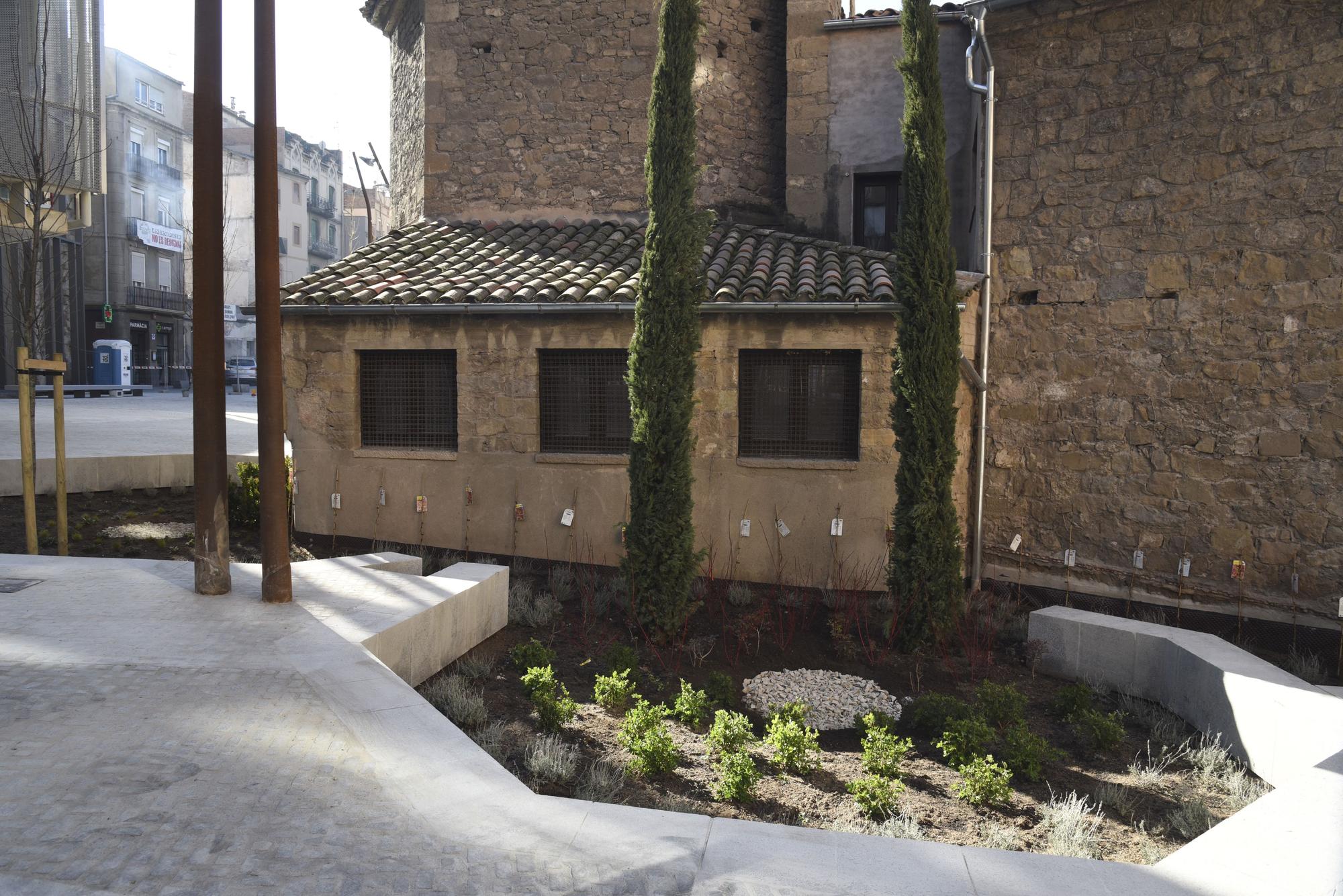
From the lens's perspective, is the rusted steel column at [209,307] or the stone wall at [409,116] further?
the stone wall at [409,116]

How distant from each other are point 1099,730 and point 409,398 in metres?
7.73

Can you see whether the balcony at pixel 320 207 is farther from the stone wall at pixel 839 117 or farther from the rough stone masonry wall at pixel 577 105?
the stone wall at pixel 839 117

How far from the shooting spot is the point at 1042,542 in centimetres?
987

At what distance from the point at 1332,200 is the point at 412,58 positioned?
37.6ft

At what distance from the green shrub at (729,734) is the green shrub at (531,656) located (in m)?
1.64

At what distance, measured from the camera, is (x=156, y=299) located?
3859 centimetres

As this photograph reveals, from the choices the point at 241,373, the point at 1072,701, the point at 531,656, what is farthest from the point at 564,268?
the point at 241,373

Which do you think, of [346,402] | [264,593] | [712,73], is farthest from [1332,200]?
[346,402]

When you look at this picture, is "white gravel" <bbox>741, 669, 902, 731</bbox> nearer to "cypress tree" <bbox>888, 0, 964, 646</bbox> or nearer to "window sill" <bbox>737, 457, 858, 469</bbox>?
"cypress tree" <bbox>888, 0, 964, 646</bbox>

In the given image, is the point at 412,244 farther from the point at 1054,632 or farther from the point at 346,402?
the point at 1054,632

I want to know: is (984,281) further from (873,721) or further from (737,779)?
(737,779)

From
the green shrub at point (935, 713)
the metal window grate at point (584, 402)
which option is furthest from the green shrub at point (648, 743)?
the metal window grate at point (584, 402)

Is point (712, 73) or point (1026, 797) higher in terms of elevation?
point (712, 73)

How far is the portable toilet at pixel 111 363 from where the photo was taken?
1261 inches
